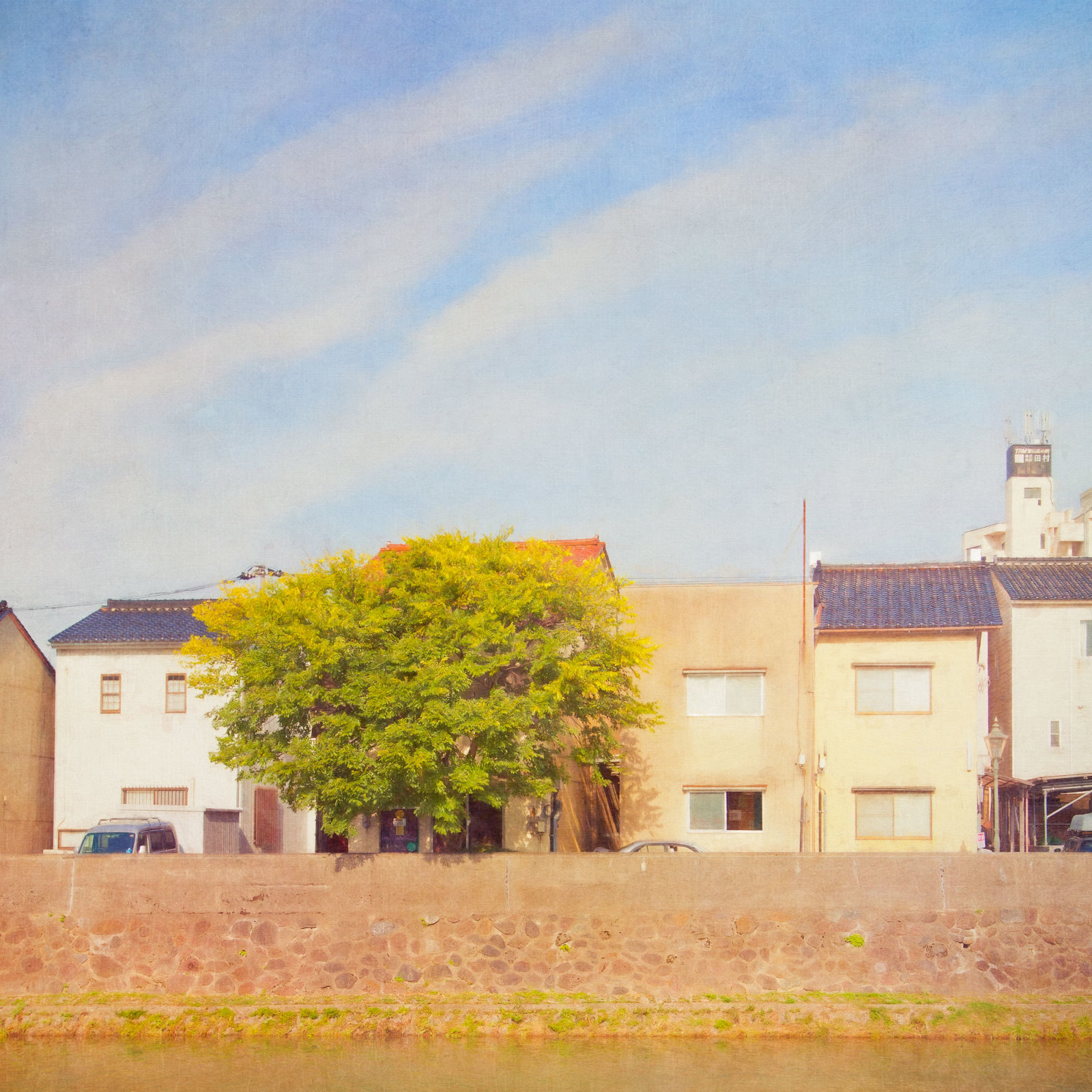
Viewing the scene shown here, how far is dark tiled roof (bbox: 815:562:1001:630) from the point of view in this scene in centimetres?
2892

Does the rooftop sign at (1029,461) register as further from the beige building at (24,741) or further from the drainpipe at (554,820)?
the beige building at (24,741)

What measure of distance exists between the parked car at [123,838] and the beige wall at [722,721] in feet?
31.6

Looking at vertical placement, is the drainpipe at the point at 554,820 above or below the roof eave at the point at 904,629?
below

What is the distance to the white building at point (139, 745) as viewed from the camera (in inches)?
1287

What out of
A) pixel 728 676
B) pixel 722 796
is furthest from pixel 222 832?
pixel 728 676

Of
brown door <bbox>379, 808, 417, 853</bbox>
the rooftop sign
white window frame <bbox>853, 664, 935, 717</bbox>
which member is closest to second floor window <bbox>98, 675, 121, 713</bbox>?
brown door <bbox>379, 808, 417, 853</bbox>

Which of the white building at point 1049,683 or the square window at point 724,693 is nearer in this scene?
the square window at point 724,693

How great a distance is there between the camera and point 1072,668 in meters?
35.7

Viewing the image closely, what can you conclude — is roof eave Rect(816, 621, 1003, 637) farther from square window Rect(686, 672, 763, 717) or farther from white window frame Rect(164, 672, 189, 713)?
white window frame Rect(164, 672, 189, 713)

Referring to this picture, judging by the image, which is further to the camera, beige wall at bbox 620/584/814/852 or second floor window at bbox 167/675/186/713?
second floor window at bbox 167/675/186/713

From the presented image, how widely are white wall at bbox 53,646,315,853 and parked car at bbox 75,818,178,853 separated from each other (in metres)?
5.35

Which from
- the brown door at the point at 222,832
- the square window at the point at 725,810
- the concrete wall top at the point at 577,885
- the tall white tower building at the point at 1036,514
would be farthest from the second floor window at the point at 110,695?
the tall white tower building at the point at 1036,514

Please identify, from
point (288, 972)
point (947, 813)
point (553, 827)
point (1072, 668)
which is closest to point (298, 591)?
point (288, 972)

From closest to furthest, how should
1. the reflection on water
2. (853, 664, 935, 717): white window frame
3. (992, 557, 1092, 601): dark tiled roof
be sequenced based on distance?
the reflection on water < (853, 664, 935, 717): white window frame < (992, 557, 1092, 601): dark tiled roof
